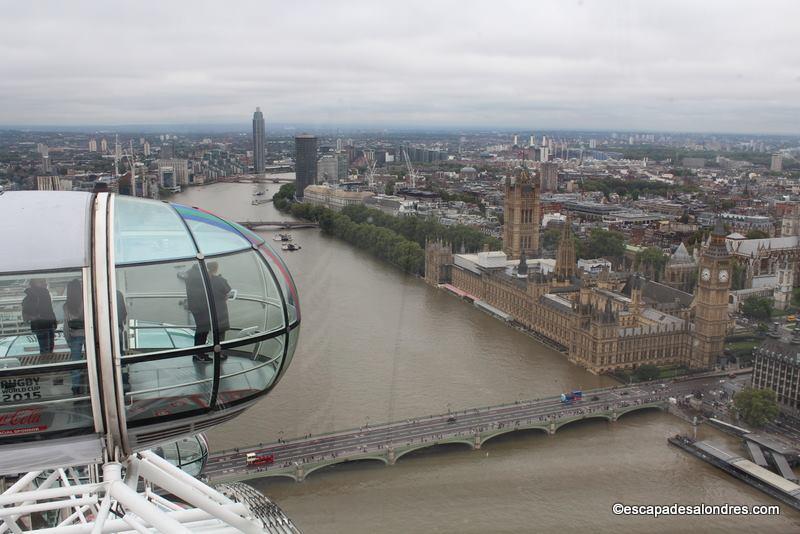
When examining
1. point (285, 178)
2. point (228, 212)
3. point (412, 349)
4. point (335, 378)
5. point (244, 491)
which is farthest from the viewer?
point (285, 178)

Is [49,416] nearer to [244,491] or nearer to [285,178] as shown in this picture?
[244,491]

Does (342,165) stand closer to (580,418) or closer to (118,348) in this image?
(580,418)

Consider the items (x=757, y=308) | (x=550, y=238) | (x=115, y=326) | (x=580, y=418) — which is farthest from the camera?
(x=550, y=238)

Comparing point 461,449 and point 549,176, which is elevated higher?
point 549,176

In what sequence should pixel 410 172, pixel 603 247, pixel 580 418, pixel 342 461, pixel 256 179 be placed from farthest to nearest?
pixel 410 172 < pixel 256 179 < pixel 603 247 < pixel 580 418 < pixel 342 461

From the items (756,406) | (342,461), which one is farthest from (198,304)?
(756,406)

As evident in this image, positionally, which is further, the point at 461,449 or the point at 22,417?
the point at 461,449

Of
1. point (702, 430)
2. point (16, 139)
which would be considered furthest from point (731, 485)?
point (16, 139)
